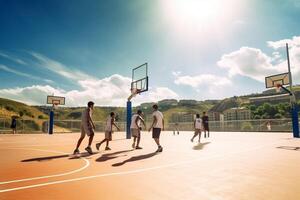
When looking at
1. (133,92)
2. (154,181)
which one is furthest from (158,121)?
(133,92)

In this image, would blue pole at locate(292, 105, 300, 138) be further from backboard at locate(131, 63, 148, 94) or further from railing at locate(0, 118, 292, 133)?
backboard at locate(131, 63, 148, 94)

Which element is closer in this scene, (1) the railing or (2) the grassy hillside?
(1) the railing

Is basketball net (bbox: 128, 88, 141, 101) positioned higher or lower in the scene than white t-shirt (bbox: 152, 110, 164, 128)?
higher

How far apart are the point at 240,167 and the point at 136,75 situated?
52.7ft

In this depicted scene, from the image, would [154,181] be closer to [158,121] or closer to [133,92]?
[158,121]

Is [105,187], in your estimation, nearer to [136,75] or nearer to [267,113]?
[136,75]

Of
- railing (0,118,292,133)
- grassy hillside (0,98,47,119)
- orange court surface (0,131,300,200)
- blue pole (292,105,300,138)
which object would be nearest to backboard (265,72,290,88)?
blue pole (292,105,300,138)

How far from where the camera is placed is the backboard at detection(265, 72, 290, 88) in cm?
1859

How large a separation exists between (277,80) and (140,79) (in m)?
11.5

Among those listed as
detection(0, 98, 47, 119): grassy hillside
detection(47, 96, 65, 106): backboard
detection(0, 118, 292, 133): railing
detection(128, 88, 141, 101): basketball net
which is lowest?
detection(0, 118, 292, 133): railing

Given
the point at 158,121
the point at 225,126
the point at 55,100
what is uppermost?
the point at 55,100

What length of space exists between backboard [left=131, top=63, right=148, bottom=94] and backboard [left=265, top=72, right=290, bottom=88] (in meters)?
10.7

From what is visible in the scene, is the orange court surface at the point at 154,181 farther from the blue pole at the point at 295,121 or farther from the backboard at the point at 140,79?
the backboard at the point at 140,79

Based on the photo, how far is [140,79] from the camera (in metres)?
20.2
